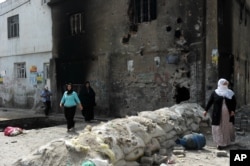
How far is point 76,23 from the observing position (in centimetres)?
1538

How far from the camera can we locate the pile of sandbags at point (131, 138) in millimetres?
4848

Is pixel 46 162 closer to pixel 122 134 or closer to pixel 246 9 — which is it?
pixel 122 134

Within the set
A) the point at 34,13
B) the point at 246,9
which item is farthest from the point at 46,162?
the point at 34,13

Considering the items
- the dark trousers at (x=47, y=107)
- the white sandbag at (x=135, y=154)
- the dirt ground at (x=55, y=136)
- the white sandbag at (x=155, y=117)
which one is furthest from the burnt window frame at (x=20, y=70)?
the white sandbag at (x=135, y=154)

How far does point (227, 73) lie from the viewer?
455 inches

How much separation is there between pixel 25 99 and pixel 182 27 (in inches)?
438

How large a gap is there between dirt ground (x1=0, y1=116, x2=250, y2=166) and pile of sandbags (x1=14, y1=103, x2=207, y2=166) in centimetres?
54

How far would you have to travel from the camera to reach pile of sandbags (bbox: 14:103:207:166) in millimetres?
4848

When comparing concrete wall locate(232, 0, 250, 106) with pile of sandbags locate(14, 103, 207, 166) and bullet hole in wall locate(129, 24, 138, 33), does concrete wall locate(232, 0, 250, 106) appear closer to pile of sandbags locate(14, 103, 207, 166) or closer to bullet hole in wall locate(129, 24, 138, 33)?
bullet hole in wall locate(129, 24, 138, 33)

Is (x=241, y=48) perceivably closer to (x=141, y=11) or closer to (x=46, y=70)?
(x=141, y=11)

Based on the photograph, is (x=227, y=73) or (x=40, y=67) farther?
(x=40, y=67)

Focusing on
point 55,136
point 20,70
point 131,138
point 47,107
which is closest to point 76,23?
point 47,107

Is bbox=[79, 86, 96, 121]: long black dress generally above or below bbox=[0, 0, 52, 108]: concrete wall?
below

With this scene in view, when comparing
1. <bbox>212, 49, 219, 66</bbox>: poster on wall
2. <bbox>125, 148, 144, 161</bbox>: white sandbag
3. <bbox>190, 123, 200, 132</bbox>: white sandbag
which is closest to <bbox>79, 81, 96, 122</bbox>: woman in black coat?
<bbox>212, 49, 219, 66</bbox>: poster on wall
